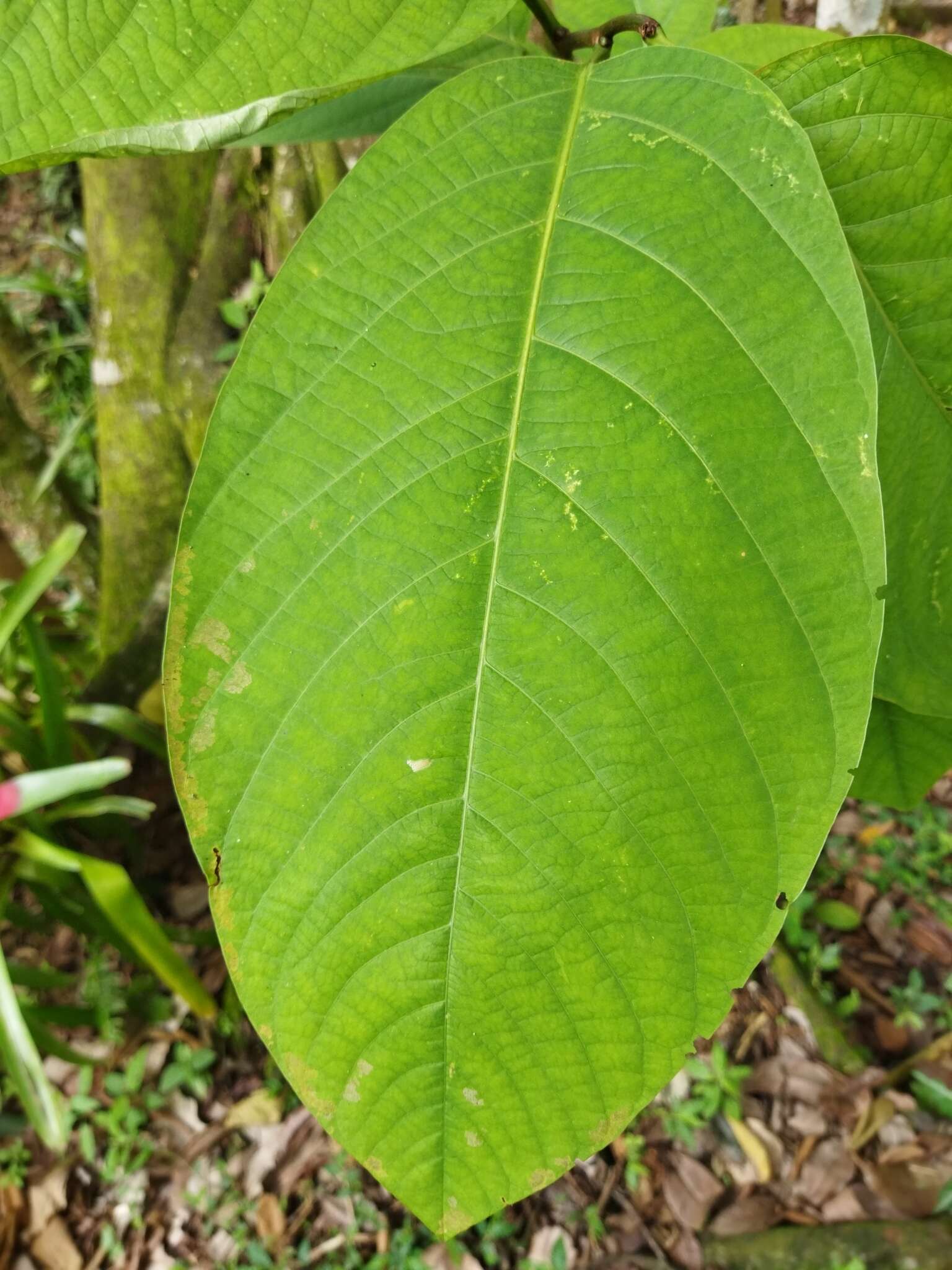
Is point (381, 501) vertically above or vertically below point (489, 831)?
above

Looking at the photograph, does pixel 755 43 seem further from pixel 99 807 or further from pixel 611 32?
pixel 99 807

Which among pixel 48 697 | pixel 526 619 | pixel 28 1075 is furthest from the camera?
pixel 48 697

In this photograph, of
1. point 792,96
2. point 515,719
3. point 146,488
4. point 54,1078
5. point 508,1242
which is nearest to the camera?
point 515,719

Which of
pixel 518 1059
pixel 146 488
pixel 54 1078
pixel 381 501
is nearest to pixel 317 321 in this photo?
pixel 381 501

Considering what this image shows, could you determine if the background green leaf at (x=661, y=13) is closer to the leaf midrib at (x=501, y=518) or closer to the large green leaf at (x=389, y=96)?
the large green leaf at (x=389, y=96)

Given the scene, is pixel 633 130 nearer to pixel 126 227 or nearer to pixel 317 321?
pixel 317 321

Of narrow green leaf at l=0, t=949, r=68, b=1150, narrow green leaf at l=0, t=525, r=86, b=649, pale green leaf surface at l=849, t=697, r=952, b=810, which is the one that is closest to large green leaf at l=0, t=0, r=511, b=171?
pale green leaf surface at l=849, t=697, r=952, b=810

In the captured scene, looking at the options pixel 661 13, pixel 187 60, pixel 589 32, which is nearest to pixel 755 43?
pixel 661 13
